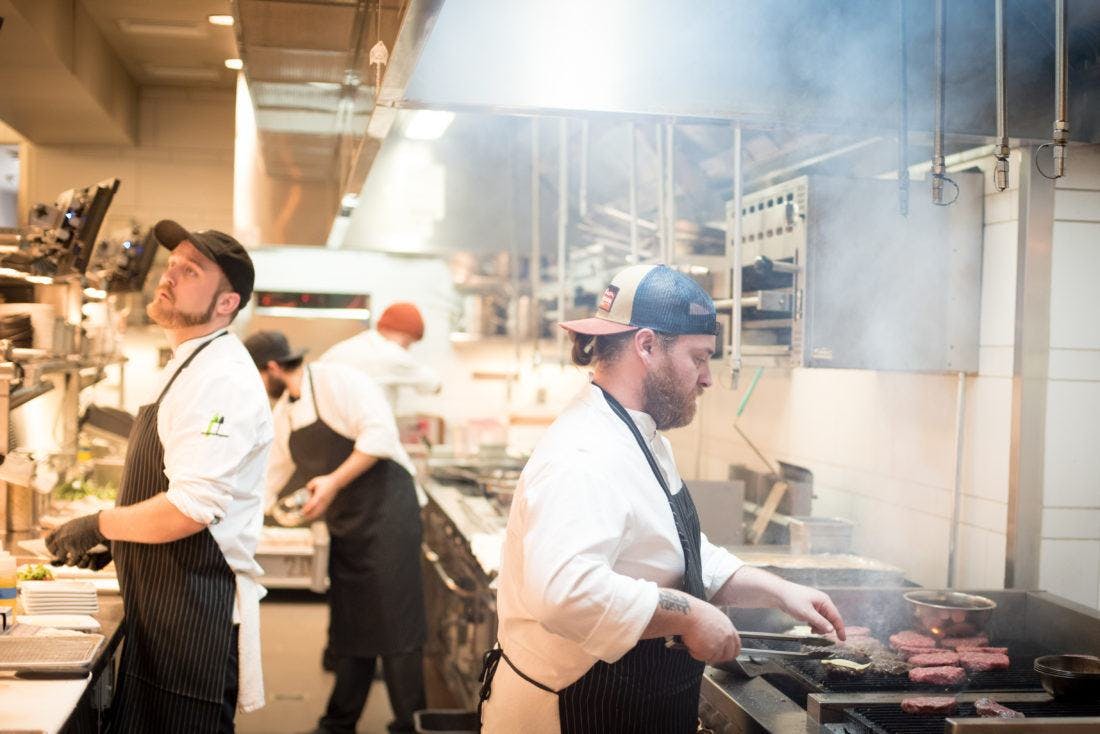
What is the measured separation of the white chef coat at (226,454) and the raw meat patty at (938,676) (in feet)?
5.16

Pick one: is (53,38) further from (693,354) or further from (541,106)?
(693,354)

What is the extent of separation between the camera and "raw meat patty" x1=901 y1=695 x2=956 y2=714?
2023 millimetres

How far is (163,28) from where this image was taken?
229 inches

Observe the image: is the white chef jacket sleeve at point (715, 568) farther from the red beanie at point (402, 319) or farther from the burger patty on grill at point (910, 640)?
the red beanie at point (402, 319)

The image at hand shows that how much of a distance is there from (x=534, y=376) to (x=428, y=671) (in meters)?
2.72

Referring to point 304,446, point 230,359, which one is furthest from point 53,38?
point 230,359

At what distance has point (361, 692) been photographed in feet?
14.8

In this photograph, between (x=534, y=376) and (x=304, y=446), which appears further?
(x=534, y=376)

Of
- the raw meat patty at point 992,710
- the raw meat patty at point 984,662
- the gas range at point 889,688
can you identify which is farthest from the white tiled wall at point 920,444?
the raw meat patty at point 992,710

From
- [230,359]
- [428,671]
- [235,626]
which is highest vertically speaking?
[230,359]

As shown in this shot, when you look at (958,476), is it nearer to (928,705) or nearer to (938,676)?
(938,676)

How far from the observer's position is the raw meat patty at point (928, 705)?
→ 2023mm

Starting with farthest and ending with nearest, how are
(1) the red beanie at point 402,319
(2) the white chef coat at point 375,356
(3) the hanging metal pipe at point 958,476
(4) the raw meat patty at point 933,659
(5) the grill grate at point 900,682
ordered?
(2) the white chef coat at point 375,356 → (1) the red beanie at point 402,319 → (3) the hanging metal pipe at point 958,476 → (4) the raw meat patty at point 933,659 → (5) the grill grate at point 900,682

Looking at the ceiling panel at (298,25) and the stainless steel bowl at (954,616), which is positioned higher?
the ceiling panel at (298,25)
